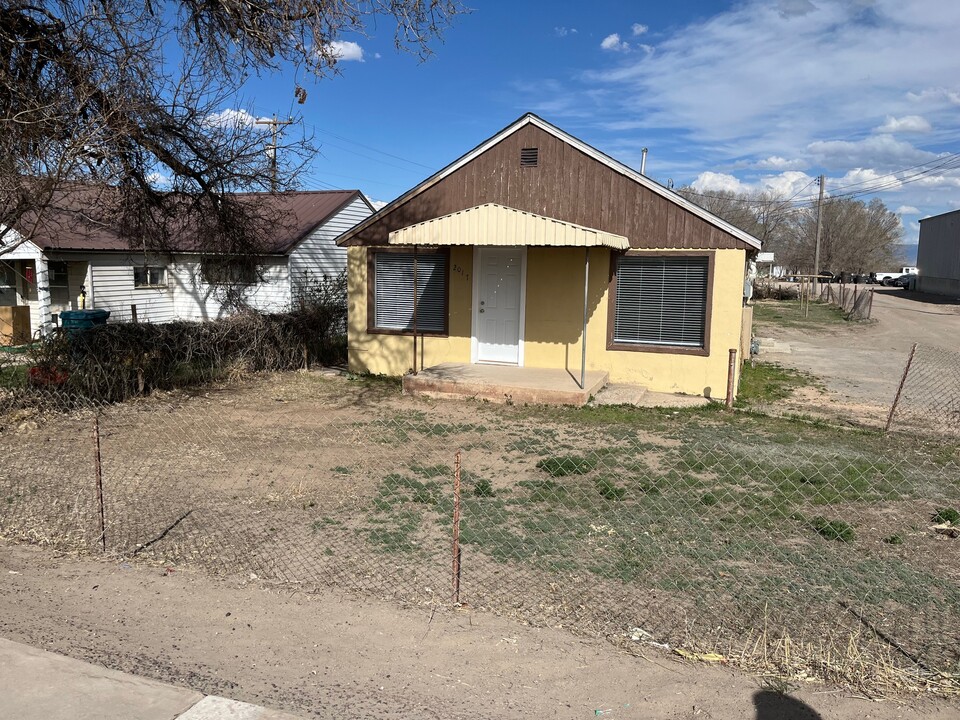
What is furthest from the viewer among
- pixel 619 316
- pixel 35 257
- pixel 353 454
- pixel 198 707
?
pixel 35 257

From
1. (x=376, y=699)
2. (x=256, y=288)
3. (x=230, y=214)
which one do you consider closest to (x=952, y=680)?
(x=376, y=699)

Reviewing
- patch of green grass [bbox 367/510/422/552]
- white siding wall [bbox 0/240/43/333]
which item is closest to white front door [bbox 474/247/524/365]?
patch of green grass [bbox 367/510/422/552]

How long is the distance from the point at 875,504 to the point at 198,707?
5.70 meters

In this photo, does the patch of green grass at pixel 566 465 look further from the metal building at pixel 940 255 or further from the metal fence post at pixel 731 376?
the metal building at pixel 940 255

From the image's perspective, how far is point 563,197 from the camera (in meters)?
12.2

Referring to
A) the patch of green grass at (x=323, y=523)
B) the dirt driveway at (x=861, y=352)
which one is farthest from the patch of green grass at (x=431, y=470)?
the dirt driveway at (x=861, y=352)

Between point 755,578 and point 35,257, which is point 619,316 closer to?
point 755,578

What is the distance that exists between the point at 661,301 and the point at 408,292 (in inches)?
183

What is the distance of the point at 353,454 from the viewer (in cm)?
789

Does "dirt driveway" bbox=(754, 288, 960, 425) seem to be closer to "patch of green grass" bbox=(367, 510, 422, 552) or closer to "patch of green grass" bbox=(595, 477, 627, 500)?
"patch of green grass" bbox=(595, 477, 627, 500)

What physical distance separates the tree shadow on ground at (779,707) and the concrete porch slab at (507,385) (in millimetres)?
7254

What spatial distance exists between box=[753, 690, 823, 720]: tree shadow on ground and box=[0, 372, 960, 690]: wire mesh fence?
242mm

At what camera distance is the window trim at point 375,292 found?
42.8 ft

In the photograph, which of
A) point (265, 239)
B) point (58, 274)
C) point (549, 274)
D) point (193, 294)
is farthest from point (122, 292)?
point (549, 274)
